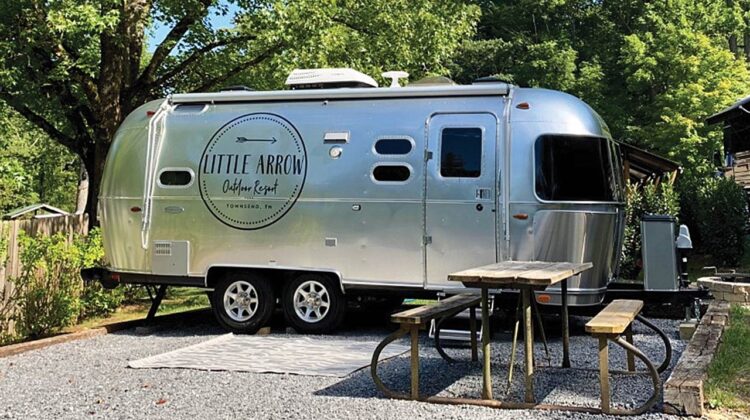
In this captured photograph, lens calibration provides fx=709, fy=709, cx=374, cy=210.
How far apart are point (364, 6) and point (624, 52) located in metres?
16.3

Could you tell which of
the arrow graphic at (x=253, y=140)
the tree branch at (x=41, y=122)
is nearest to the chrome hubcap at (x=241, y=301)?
the arrow graphic at (x=253, y=140)

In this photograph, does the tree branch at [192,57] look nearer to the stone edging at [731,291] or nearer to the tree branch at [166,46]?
the tree branch at [166,46]

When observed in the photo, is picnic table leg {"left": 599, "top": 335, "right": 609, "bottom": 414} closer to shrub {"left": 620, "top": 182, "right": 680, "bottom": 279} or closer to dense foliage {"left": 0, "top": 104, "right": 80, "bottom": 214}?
shrub {"left": 620, "top": 182, "right": 680, "bottom": 279}

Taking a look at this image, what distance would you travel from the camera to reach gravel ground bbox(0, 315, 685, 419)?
16.0ft

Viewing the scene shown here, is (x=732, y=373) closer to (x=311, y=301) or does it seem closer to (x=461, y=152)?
(x=461, y=152)

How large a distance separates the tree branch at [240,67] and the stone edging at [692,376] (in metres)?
8.59

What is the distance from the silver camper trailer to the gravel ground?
1.21m

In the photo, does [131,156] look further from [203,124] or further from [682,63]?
[682,63]

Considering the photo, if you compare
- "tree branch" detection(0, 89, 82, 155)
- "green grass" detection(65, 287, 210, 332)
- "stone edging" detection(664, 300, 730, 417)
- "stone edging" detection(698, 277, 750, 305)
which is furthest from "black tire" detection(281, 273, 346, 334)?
"tree branch" detection(0, 89, 82, 155)

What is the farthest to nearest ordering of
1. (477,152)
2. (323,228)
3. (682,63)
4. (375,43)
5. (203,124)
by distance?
(682,63) → (375,43) → (203,124) → (323,228) → (477,152)

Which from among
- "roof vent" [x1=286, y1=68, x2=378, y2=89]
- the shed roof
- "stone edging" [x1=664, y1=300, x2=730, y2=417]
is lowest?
"stone edging" [x1=664, y1=300, x2=730, y2=417]

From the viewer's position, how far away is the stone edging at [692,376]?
4.48m

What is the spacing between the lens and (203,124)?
28.9ft

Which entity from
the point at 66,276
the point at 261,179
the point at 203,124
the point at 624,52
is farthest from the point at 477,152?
the point at 624,52
